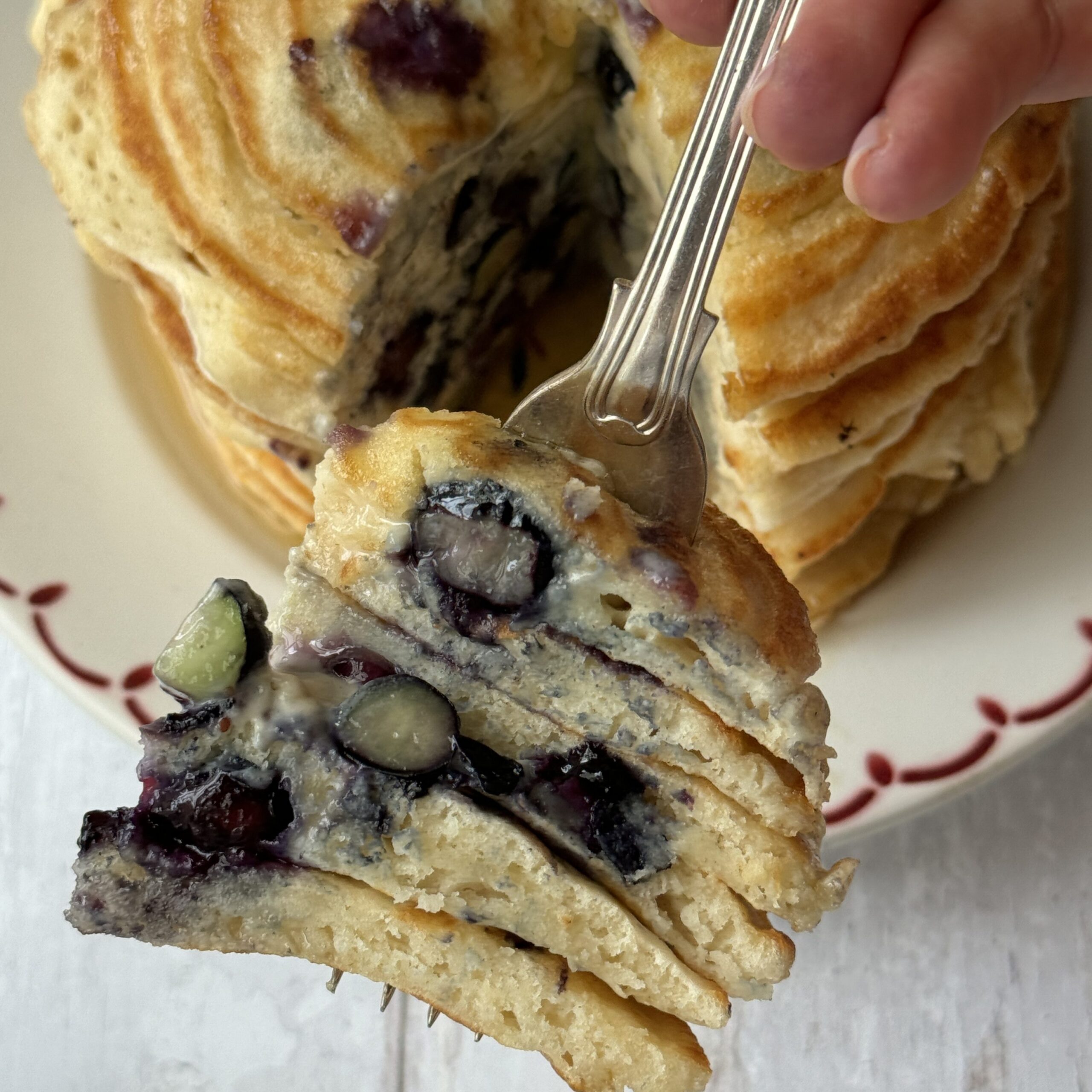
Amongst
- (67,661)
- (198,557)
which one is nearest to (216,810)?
(67,661)

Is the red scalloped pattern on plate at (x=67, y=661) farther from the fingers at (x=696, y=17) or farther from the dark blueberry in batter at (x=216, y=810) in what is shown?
the fingers at (x=696, y=17)

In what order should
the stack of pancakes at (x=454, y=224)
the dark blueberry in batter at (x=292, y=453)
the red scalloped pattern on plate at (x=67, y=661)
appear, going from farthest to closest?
the dark blueberry in batter at (x=292, y=453), the red scalloped pattern on plate at (x=67, y=661), the stack of pancakes at (x=454, y=224)

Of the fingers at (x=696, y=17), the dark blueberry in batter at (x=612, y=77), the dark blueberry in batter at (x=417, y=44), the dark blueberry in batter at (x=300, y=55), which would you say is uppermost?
the fingers at (x=696, y=17)

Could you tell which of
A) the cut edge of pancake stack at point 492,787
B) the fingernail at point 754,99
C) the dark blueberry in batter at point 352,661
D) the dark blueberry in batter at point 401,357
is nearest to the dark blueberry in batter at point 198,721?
the cut edge of pancake stack at point 492,787

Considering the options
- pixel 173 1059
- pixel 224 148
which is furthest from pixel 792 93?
pixel 173 1059

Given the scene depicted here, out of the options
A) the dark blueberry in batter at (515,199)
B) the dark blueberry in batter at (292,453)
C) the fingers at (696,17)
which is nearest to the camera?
the fingers at (696,17)

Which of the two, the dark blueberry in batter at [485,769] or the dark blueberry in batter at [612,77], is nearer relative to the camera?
the dark blueberry in batter at [485,769]

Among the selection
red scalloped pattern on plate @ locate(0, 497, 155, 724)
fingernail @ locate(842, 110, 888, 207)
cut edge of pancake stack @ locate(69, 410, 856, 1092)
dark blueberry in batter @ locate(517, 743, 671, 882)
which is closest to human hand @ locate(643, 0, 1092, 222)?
fingernail @ locate(842, 110, 888, 207)
